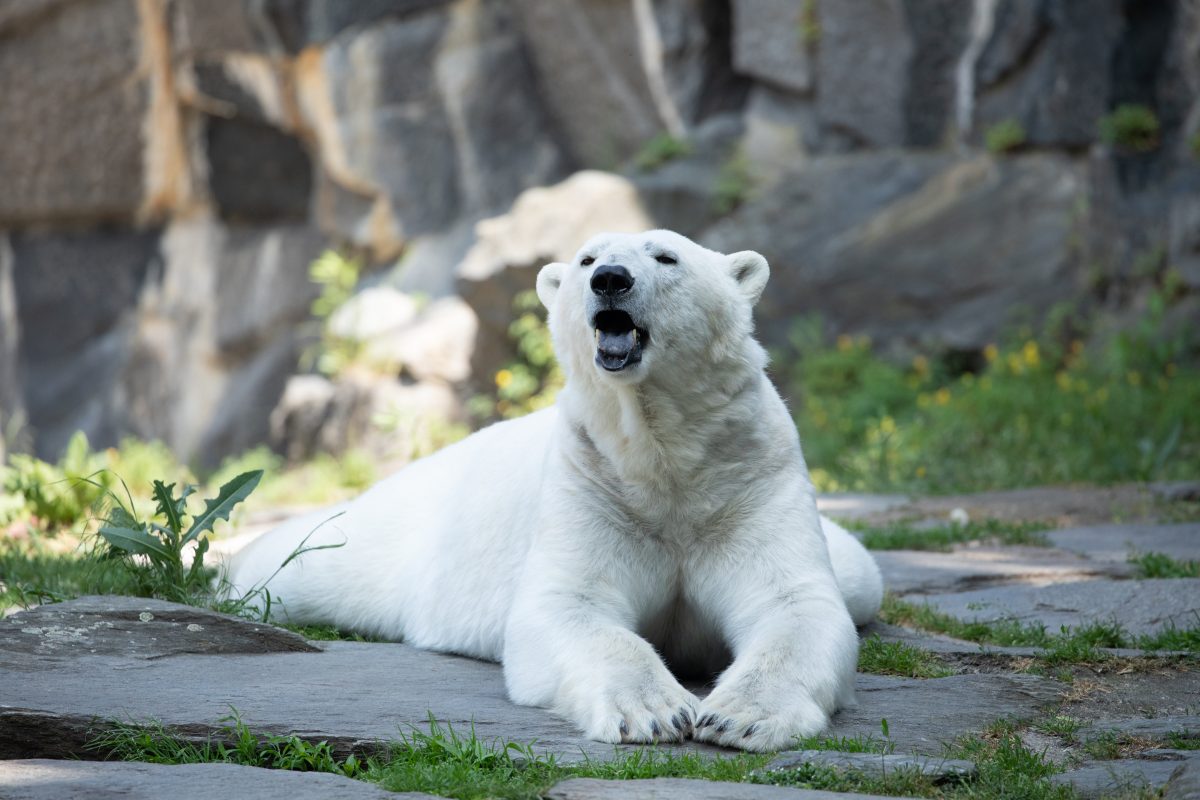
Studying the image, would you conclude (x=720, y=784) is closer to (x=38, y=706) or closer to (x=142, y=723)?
(x=142, y=723)

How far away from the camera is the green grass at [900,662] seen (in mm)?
3520

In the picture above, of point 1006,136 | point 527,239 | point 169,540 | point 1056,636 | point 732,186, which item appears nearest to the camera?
point 1056,636

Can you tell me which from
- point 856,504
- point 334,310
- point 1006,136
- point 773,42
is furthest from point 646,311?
point 334,310

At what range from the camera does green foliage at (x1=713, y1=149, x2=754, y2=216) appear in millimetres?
11477

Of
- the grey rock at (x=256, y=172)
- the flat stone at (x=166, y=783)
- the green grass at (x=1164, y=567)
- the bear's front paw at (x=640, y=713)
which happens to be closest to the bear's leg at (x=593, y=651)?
the bear's front paw at (x=640, y=713)

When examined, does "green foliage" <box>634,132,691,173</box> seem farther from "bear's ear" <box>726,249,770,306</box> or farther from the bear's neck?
the bear's neck

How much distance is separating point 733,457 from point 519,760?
1.28 m

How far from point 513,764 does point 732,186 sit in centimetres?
949

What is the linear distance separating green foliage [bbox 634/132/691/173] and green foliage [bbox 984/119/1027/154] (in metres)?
2.96

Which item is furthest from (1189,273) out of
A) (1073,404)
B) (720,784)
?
(720,784)

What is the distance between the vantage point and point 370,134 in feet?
47.2

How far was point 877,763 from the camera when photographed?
2.43 m

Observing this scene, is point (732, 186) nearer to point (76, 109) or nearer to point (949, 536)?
point (949, 536)

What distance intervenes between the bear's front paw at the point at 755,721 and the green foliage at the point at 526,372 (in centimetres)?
788
